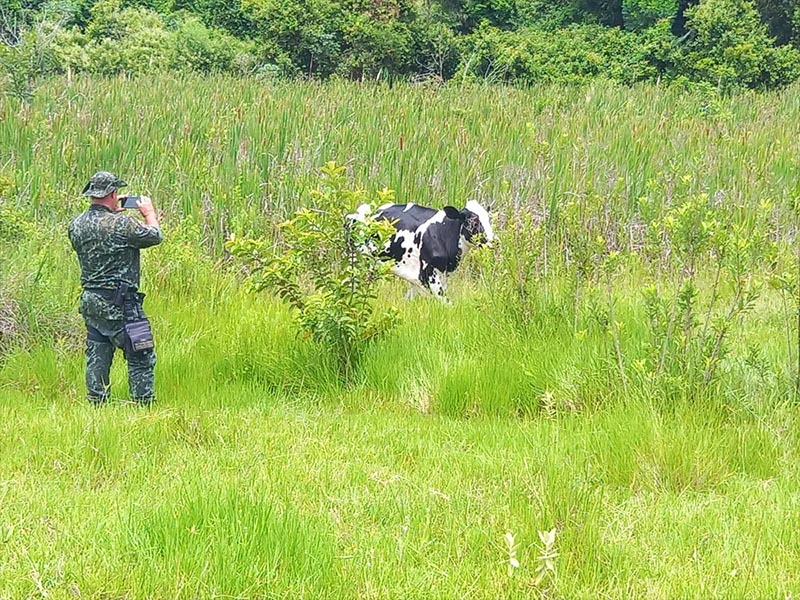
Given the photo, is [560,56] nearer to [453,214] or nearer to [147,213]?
[453,214]

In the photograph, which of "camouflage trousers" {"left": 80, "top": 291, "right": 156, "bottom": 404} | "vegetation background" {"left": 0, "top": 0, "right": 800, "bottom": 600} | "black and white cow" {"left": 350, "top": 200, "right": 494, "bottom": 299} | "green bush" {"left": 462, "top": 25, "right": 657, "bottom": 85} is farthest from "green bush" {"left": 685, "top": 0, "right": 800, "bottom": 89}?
"camouflage trousers" {"left": 80, "top": 291, "right": 156, "bottom": 404}

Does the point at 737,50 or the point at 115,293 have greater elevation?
the point at 737,50

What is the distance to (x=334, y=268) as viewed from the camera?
525cm

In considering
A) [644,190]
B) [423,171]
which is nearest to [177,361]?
[423,171]

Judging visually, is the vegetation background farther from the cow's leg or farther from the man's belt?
the man's belt

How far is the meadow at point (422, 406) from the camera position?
9.41ft

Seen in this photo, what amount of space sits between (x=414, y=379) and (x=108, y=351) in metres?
1.71

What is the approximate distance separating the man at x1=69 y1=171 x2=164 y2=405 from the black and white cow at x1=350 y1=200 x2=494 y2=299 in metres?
1.82

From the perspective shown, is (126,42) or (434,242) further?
(126,42)

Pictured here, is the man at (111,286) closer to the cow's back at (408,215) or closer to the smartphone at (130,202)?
the smartphone at (130,202)

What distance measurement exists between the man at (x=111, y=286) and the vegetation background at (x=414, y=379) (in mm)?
227

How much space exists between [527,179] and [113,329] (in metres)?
4.70

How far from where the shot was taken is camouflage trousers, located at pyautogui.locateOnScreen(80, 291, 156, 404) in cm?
452

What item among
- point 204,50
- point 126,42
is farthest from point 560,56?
point 126,42
